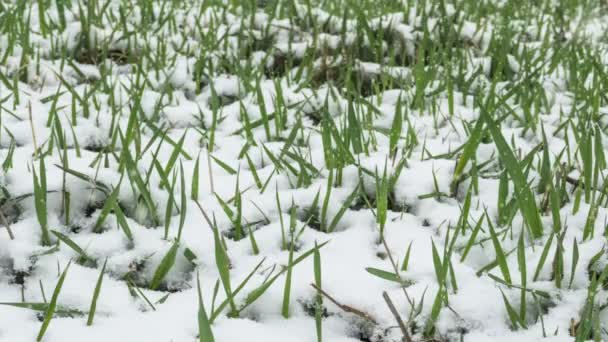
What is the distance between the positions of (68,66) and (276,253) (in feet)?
4.10

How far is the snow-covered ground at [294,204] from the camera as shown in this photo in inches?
37.0

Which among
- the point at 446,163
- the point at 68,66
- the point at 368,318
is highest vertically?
the point at 68,66

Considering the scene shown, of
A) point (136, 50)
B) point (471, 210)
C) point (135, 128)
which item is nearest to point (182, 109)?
point (135, 128)

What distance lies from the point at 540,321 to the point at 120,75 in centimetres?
153

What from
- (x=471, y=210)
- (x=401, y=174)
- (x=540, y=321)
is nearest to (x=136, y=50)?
(x=401, y=174)

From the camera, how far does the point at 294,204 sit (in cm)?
115

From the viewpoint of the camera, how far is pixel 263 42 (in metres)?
2.30

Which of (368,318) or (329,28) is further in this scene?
(329,28)

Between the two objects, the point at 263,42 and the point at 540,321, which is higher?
the point at 263,42

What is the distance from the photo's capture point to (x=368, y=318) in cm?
95

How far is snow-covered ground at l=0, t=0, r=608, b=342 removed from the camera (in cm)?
94

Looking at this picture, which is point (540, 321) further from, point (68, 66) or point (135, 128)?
point (68, 66)

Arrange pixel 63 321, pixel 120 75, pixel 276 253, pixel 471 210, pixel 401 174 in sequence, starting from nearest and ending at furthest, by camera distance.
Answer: pixel 63 321
pixel 276 253
pixel 471 210
pixel 401 174
pixel 120 75

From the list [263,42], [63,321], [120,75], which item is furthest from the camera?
[263,42]
